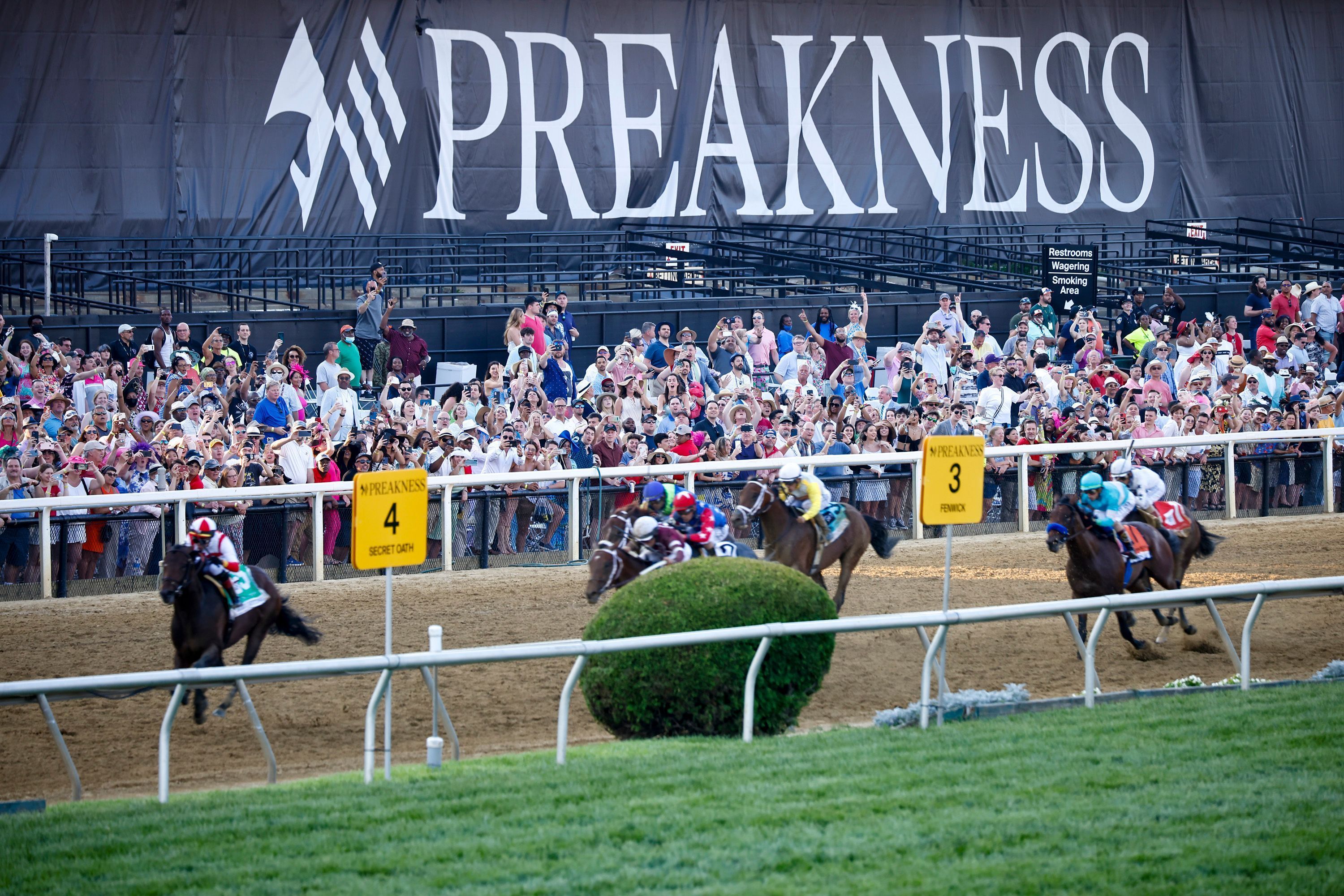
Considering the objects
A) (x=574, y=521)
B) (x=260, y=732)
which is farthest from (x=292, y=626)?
(x=574, y=521)

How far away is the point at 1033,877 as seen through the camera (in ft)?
17.4

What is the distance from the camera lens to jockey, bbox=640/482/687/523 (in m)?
10.2

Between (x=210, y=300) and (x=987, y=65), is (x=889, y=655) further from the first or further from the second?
(x=987, y=65)

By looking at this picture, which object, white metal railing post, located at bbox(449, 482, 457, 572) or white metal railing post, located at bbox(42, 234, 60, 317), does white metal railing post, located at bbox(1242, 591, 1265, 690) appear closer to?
white metal railing post, located at bbox(449, 482, 457, 572)

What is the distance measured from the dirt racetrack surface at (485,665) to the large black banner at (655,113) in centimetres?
1248

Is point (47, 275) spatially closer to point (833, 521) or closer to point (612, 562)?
point (833, 521)

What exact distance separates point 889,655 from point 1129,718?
105 inches

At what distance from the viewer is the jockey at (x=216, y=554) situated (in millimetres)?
9289

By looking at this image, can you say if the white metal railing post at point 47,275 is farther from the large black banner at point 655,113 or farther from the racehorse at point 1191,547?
the racehorse at point 1191,547

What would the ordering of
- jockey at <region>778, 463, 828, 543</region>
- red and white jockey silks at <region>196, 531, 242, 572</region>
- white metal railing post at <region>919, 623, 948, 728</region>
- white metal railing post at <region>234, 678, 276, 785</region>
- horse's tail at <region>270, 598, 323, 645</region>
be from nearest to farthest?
1. white metal railing post at <region>234, 678, 276, 785</region>
2. white metal railing post at <region>919, 623, 948, 728</region>
3. red and white jockey silks at <region>196, 531, 242, 572</region>
4. horse's tail at <region>270, 598, 323, 645</region>
5. jockey at <region>778, 463, 828, 543</region>

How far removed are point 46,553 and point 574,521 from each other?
421 centimetres

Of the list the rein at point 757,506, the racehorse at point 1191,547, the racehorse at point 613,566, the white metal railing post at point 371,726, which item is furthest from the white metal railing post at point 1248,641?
the white metal railing post at point 371,726

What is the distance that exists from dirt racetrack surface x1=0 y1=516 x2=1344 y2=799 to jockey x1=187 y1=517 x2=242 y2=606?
73 cm

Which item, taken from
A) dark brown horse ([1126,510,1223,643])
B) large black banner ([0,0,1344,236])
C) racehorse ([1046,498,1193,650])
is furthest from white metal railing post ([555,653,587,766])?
large black banner ([0,0,1344,236])
